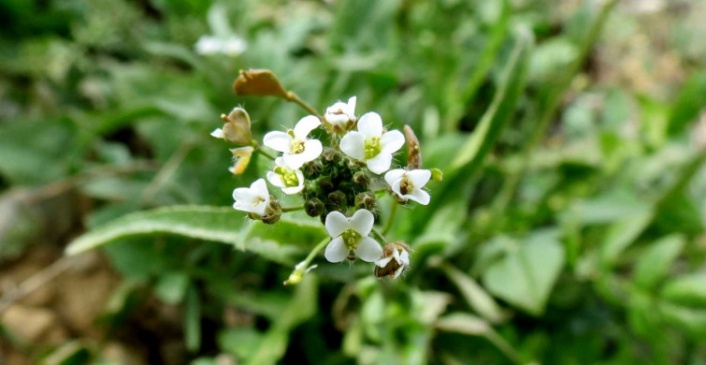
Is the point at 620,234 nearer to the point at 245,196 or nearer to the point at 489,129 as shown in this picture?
the point at 489,129

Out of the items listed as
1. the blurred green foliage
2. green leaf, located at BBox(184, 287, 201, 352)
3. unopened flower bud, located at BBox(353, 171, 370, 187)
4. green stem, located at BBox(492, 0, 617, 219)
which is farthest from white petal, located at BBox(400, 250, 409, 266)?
green stem, located at BBox(492, 0, 617, 219)

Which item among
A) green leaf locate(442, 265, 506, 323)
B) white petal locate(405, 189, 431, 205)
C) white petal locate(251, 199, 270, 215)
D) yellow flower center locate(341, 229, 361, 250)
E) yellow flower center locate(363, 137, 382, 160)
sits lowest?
yellow flower center locate(341, 229, 361, 250)

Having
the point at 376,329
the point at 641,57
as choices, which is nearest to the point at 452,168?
Result: the point at 376,329

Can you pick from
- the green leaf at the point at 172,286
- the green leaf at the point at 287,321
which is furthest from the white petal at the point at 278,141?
the green leaf at the point at 172,286

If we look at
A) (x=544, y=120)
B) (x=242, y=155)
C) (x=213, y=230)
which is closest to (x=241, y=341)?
(x=213, y=230)

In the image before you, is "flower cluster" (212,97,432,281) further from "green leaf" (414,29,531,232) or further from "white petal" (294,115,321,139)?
"green leaf" (414,29,531,232)

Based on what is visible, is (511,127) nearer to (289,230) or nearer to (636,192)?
(636,192)

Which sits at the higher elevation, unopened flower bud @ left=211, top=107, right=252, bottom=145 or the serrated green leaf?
the serrated green leaf
